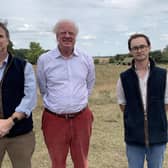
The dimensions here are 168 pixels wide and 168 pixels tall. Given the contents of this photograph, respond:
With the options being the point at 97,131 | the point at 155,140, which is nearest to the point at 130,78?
the point at 155,140

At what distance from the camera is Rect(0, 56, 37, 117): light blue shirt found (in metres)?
3.64

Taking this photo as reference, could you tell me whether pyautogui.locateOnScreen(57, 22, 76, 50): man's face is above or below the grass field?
above

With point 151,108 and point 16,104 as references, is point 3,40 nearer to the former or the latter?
point 16,104

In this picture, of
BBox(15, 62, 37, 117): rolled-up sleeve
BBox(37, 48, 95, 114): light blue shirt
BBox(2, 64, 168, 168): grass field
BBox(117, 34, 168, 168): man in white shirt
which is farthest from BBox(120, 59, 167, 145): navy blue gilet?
BBox(2, 64, 168, 168): grass field

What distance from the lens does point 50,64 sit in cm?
409

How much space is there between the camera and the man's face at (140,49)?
11.6 ft

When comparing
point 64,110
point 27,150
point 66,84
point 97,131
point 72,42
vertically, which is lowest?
point 97,131

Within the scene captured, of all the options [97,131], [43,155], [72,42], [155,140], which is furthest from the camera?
[97,131]

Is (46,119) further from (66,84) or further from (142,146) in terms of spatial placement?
(142,146)

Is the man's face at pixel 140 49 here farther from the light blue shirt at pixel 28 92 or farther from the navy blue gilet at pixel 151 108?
the light blue shirt at pixel 28 92

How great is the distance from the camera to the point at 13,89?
12.1 feet

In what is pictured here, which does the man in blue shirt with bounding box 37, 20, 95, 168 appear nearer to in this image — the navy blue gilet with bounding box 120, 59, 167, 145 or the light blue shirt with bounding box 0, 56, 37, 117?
the light blue shirt with bounding box 0, 56, 37, 117

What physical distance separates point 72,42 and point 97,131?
4.32 m

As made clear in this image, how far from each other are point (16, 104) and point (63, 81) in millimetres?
584
